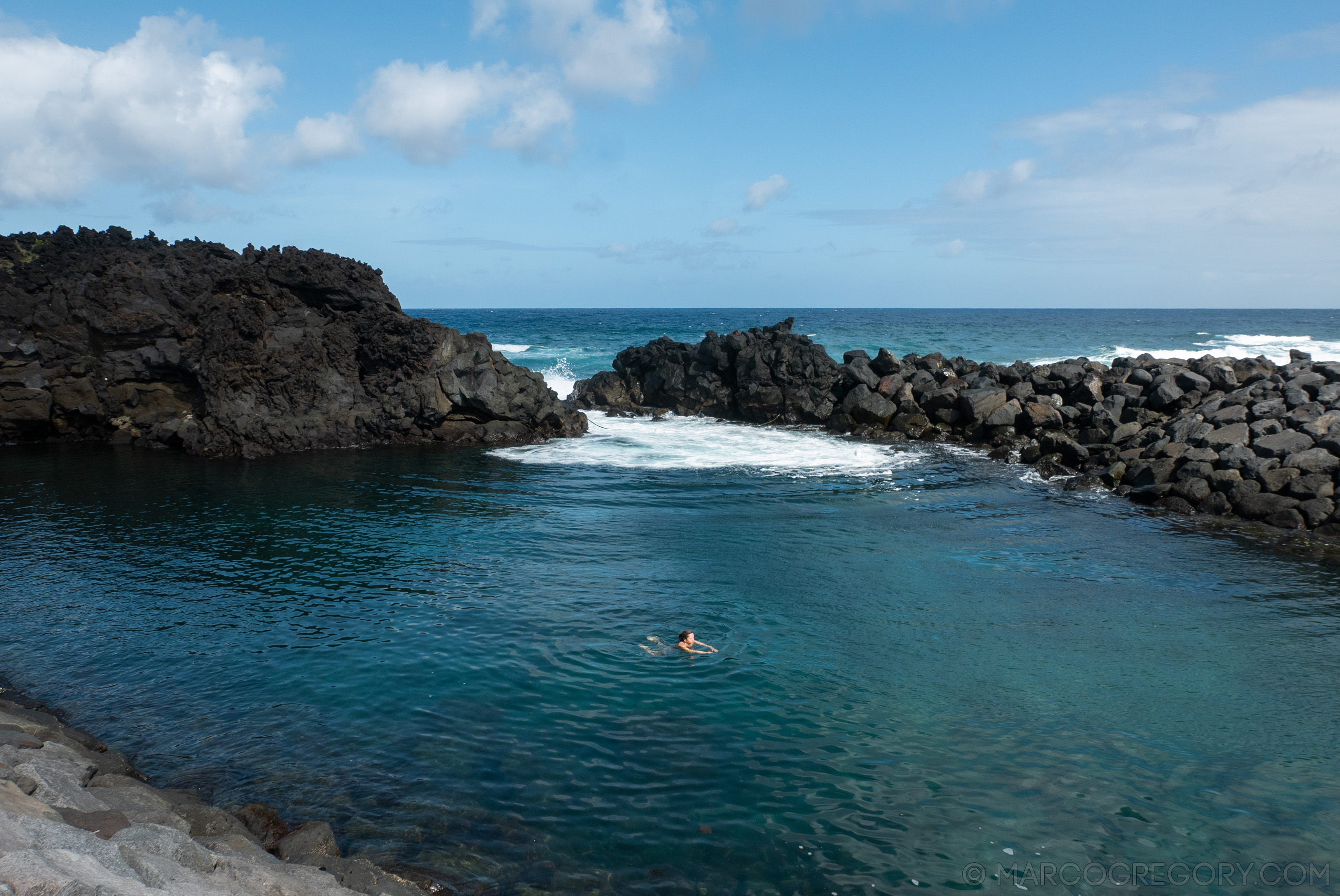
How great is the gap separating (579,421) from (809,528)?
61.3ft

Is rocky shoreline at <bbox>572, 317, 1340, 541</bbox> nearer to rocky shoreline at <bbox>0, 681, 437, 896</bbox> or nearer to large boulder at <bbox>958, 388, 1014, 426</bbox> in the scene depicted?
large boulder at <bbox>958, 388, 1014, 426</bbox>

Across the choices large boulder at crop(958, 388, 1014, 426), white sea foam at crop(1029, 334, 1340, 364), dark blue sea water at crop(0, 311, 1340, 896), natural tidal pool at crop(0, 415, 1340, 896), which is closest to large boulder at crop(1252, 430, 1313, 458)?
natural tidal pool at crop(0, 415, 1340, 896)

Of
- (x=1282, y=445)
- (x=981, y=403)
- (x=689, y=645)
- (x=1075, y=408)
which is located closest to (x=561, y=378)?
(x=981, y=403)

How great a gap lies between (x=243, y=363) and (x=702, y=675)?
27622mm

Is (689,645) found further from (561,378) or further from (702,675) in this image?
(561,378)

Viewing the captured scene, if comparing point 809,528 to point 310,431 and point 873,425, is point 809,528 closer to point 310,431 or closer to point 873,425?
point 873,425

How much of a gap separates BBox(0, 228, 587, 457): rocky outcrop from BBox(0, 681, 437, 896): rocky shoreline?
2461cm

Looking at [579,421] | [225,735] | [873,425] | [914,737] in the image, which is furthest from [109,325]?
[914,737]

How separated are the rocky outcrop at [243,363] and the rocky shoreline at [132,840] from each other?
80.8ft

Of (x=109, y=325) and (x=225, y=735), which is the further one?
(x=109, y=325)

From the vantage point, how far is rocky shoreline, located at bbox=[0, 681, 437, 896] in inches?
207

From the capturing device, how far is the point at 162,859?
5965mm

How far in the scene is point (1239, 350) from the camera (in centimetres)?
6900

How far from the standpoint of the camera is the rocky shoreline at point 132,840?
5.25 metres
